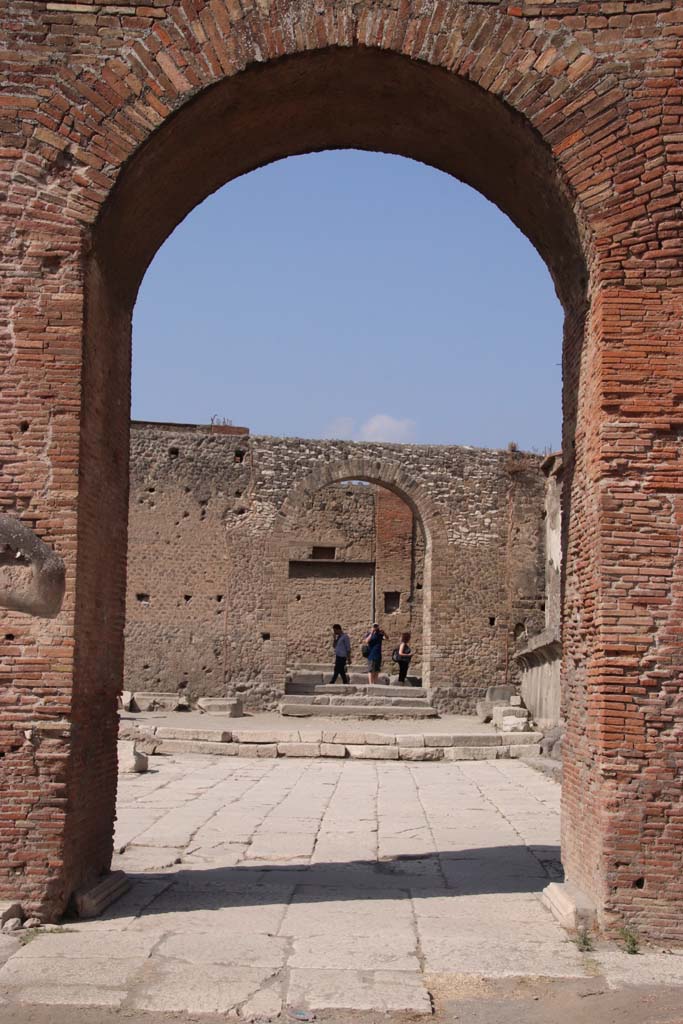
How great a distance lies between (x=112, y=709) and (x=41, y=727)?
3.77 ft

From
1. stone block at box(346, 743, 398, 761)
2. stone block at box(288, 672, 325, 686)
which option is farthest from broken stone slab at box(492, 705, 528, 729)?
stone block at box(288, 672, 325, 686)

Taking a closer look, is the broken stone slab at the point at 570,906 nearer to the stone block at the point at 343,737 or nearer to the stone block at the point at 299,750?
the stone block at the point at 299,750

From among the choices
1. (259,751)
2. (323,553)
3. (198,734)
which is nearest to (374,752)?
(259,751)

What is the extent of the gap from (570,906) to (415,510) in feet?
58.5

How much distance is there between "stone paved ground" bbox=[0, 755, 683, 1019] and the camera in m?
5.27

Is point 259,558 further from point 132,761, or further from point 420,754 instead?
point 132,761

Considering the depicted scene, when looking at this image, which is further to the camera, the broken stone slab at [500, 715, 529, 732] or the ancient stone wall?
the ancient stone wall

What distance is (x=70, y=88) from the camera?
657 centimetres

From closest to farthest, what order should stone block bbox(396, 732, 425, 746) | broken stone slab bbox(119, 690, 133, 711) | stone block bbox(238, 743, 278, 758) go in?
stone block bbox(238, 743, 278, 758)
stone block bbox(396, 732, 425, 746)
broken stone slab bbox(119, 690, 133, 711)

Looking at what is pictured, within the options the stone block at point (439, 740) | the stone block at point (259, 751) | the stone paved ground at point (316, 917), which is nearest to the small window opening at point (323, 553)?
the stone block at point (439, 740)

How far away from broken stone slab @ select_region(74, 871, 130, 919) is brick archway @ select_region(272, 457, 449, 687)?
15.5 meters

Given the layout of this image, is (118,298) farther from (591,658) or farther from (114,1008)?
(114,1008)

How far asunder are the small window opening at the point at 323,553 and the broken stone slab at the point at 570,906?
893 inches

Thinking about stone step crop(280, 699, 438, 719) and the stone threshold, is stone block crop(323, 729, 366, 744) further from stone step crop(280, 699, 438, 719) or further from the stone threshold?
stone step crop(280, 699, 438, 719)
